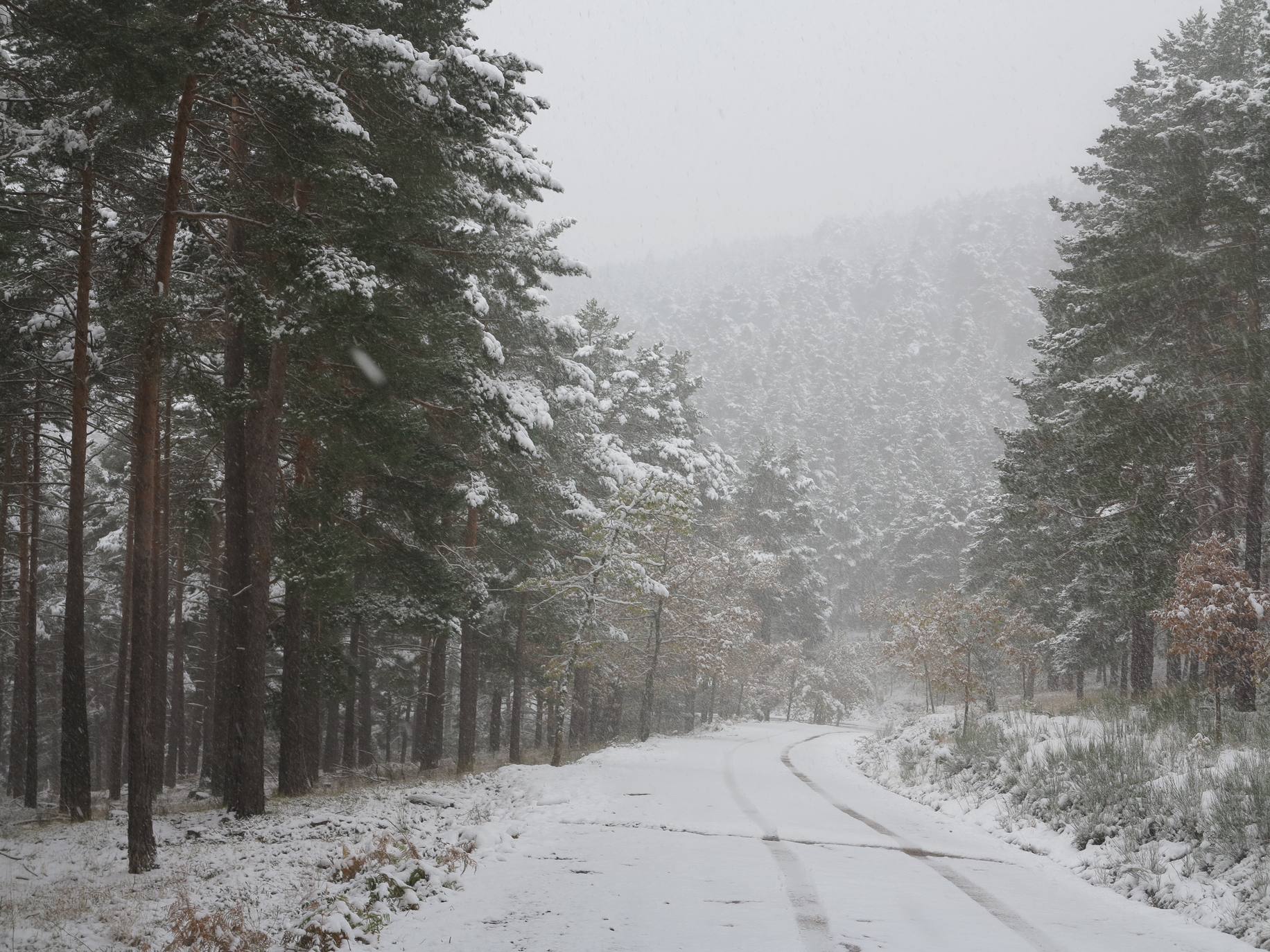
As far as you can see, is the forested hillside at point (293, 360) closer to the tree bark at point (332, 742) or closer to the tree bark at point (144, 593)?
the tree bark at point (144, 593)

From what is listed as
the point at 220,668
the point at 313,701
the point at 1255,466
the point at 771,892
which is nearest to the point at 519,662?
the point at 313,701

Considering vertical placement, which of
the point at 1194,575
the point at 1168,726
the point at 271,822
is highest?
the point at 1194,575

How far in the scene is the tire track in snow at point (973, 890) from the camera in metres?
6.24

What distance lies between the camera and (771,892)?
7.32 metres

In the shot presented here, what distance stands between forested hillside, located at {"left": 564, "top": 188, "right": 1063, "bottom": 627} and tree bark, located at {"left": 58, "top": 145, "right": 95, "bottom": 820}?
1826 inches

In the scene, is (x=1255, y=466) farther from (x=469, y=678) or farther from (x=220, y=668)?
(x=220, y=668)

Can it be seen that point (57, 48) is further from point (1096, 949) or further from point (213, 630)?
point (213, 630)

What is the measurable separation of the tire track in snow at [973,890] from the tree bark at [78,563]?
1299cm

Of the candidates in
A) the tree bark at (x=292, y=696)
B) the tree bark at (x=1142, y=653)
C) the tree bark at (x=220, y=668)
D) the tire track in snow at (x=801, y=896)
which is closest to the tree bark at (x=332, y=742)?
the tree bark at (x=220, y=668)

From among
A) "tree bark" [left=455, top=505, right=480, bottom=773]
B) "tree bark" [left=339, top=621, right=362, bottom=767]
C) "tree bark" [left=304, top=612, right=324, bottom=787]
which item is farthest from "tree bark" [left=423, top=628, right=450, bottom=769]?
"tree bark" [left=304, top=612, right=324, bottom=787]

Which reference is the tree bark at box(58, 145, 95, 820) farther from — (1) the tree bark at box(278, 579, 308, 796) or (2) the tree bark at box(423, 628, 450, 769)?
(2) the tree bark at box(423, 628, 450, 769)

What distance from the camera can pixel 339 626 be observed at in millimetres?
17438

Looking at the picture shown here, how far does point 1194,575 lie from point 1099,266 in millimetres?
8933

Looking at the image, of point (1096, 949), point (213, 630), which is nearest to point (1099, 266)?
point (1096, 949)
